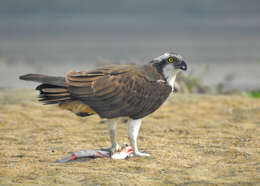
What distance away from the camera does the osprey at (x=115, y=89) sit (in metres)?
5.49

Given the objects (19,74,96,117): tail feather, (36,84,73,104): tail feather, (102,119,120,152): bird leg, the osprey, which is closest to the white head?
the osprey

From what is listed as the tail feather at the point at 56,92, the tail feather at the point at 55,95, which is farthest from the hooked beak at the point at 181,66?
the tail feather at the point at 55,95

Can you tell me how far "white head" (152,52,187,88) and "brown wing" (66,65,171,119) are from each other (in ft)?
0.29

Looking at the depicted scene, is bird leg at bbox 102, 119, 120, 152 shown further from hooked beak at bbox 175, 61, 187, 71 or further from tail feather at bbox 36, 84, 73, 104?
hooked beak at bbox 175, 61, 187, 71

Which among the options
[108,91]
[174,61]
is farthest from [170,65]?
[108,91]

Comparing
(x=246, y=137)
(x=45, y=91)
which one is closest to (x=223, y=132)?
(x=246, y=137)

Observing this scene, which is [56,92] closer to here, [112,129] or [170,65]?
[112,129]

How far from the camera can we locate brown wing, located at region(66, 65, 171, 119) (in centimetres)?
549

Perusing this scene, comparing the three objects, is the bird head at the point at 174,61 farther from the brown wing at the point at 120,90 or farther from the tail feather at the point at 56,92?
the tail feather at the point at 56,92

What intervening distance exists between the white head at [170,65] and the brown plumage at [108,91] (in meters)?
0.08

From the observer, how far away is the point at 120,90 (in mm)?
5539

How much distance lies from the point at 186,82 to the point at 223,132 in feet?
14.5

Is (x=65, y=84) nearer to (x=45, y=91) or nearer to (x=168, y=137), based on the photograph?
(x=45, y=91)

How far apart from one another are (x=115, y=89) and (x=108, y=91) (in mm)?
85
